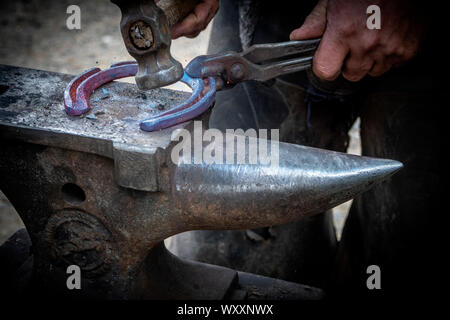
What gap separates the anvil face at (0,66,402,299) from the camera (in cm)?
89

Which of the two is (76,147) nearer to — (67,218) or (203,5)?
(67,218)

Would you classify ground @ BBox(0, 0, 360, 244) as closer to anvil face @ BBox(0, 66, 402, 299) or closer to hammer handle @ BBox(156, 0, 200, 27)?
hammer handle @ BBox(156, 0, 200, 27)

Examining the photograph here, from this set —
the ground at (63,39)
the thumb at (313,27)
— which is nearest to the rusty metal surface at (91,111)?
the thumb at (313,27)

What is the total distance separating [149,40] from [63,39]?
3176mm

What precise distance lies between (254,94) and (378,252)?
65 cm

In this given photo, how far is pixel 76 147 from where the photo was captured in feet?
3.02

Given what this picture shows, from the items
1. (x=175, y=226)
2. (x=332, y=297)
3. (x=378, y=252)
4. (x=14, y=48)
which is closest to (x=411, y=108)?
(x=378, y=252)

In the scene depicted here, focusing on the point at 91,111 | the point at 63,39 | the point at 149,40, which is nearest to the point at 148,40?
the point at 149,40

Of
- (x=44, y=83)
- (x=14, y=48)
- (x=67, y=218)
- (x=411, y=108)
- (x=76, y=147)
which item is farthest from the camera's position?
(x=14, y=48)

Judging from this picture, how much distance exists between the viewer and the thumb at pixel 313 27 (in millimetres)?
1115

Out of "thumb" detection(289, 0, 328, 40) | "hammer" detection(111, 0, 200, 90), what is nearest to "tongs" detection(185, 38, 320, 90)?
"thumb" detection(289, 0, 328, 40)

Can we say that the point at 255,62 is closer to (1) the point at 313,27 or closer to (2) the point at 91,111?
(1) the point at 313,27

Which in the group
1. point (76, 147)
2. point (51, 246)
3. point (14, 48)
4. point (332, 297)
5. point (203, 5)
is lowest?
point (332, 297)

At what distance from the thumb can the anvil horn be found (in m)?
0.33
